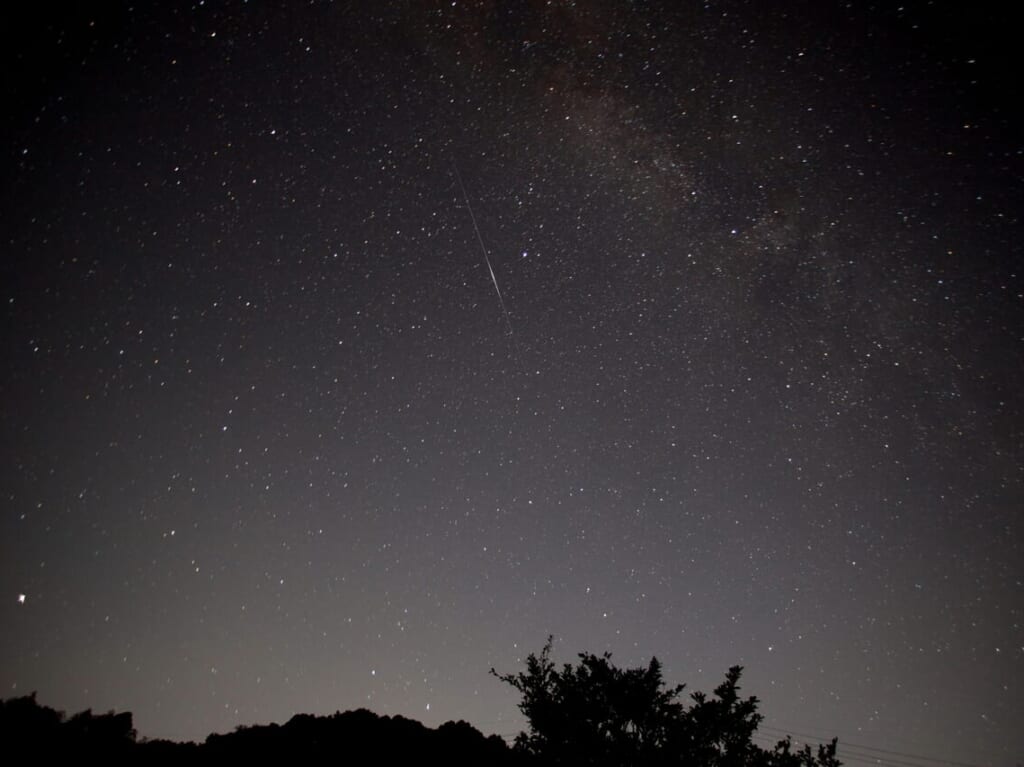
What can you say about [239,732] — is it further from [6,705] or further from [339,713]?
Answer: [6,705]

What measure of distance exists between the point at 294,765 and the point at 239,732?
2.60 m

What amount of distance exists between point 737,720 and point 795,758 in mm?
1240

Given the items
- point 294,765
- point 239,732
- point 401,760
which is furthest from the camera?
point 239,732

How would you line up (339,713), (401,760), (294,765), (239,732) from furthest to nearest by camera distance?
1. (339,713)
2. (239,732)
3. (401,760)
4. (294,765)

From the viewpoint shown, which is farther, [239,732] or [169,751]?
[239,732]

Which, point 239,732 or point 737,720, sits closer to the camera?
point 737,720

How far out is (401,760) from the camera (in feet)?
35.6

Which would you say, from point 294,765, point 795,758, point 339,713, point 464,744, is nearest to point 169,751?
point 294,765

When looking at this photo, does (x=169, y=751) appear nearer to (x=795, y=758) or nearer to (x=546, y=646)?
(x=546, y=646)

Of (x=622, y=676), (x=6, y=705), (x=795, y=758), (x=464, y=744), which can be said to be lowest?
(x=6, y=705)

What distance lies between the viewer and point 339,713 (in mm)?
13250

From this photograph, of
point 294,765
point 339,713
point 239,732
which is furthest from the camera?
point 339,713

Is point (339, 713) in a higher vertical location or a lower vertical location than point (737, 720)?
lower

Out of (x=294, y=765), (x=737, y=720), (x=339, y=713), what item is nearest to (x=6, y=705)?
(x=339, y=713)
